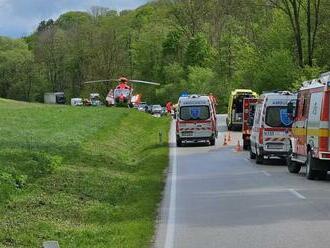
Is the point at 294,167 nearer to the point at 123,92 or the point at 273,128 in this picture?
the point at 273,128

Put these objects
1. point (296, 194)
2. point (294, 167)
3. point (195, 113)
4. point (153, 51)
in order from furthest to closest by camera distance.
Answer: point (153, 51)
point (195, 113)
point (294, 167)
point (296, 194)

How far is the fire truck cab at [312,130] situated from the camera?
18422 millimetres

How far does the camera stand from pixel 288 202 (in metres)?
14.4

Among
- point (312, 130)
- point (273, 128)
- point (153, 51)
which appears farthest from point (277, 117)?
point (153, 51)

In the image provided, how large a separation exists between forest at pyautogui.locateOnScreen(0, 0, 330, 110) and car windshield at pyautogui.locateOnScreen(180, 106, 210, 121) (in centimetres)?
3059

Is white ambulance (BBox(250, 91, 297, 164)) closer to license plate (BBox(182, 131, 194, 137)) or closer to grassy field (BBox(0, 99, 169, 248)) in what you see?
grassy field (BBox(0, 99, 169, 248))

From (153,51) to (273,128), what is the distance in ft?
297

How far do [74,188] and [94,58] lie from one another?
326ft

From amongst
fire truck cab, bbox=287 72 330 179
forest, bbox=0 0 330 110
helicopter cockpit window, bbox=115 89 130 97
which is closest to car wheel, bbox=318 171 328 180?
fire truck cab, bbox=287 72 330 179

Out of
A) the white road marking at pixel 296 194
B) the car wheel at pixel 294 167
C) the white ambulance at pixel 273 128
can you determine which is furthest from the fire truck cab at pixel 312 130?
the white ambulance at pixel 273 128

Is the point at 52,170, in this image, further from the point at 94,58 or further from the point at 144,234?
the point at 94,58

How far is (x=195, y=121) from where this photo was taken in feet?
123

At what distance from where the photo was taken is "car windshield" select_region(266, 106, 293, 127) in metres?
25.8

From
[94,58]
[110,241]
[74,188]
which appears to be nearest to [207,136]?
[74,188]
